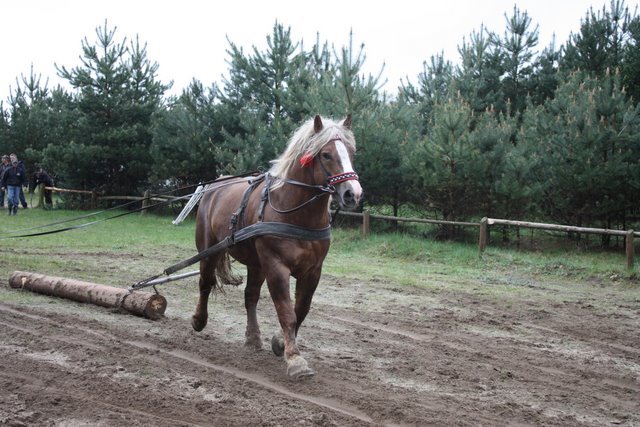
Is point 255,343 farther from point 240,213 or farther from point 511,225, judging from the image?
point 511,225

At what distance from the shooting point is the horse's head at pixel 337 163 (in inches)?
192

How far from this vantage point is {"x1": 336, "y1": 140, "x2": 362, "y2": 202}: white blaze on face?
482 centimetres

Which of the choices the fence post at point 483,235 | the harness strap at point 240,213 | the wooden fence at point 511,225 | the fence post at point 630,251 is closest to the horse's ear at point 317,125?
the harness strap at point 240,213

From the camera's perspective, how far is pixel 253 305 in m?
6.43

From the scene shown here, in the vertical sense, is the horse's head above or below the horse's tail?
above

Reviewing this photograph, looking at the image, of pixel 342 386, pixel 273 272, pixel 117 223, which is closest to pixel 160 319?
pixel 273 272

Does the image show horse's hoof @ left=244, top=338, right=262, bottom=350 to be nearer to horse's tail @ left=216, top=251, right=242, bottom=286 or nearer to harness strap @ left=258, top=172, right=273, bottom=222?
horse's tail @ left=216, top=251, right=242, bottom=286

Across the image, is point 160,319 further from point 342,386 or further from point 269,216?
point 342,386

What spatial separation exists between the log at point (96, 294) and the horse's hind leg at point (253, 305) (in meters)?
1.38

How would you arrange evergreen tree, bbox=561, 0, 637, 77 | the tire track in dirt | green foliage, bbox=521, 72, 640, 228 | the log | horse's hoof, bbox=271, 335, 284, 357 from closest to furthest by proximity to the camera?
the tire track in dirt, horse's hoof, bbox=271, 335, 284, 357, the log, green foliage, bbox=521, 72, 640, 228, evergreen tree, bbox=561, 0, 637, 77

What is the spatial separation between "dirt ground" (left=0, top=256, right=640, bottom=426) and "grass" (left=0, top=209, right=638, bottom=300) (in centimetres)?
234

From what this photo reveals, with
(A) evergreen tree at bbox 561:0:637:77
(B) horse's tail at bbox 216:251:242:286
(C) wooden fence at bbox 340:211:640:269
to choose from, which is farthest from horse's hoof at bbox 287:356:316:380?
(A) evergreen tree at bbox 561:0:637:77

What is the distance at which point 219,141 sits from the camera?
21.7 metres

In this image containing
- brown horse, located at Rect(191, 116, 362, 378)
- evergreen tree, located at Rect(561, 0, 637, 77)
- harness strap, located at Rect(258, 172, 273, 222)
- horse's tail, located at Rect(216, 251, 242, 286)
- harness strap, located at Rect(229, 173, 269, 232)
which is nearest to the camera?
brown horse, located at Rect(191, 116, 362, 378)
